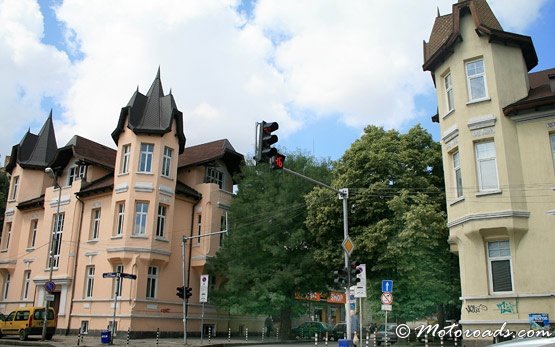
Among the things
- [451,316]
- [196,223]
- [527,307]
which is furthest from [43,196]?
[527,307]

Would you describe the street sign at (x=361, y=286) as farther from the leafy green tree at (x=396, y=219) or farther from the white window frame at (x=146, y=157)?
the white window frame at (x=146, y=157)

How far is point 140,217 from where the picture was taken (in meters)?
35.2

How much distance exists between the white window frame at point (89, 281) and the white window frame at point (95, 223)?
2.20 m

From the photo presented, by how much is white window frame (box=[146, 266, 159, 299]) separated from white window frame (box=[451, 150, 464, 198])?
21696 millimetres

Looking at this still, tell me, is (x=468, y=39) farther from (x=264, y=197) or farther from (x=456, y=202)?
(x=264, y=197)

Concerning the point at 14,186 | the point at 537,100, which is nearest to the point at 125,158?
the point at 14,186

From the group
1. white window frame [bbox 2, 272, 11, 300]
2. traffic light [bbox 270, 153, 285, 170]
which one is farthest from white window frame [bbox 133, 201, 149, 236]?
traffic light [bbox 270, 153, 285, 170]

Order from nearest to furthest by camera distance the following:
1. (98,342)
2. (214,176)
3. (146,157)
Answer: (98,342) → (146,157) → (214,176)

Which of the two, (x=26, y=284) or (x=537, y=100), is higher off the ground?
(x=537, y=100)

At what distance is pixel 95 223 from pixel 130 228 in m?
5.03

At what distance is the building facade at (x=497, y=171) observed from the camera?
63.2 ft

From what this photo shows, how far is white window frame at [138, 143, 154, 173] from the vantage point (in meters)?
35.9

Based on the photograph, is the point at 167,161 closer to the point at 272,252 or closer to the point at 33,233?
the point at 272,252

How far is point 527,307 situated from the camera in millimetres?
18891
